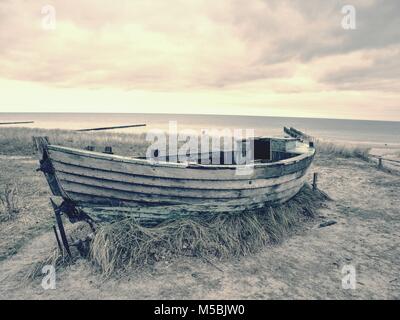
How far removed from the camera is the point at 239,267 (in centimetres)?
479

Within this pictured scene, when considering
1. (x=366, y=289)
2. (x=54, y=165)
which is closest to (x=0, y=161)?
(x=54, y=165)

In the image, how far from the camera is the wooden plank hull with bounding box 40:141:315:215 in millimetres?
4570

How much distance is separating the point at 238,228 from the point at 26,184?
7.84 meters

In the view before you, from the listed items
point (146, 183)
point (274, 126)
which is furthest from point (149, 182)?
point (274, 126)

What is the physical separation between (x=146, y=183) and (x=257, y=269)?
91.7 inches

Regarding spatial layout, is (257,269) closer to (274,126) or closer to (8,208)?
(8,208)

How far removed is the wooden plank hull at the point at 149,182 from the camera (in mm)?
4570

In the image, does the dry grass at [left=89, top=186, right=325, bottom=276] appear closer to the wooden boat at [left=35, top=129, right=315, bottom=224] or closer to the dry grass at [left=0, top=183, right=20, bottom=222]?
the wooden boat at [left=35, top=129, right=315, bottom=224]

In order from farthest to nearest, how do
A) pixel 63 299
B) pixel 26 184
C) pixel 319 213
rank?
pixel 26 184, pixel 319 213, pixel 63 299

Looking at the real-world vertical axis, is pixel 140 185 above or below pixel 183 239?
above

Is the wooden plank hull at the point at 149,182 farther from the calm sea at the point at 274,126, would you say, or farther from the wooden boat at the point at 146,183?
the calm sea at the point at 274,126

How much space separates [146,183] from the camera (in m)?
4.75

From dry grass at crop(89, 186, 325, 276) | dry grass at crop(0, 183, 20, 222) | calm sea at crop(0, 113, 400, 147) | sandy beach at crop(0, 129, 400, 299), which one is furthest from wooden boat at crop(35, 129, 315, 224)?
calm sea at crop(0, 113, 400, 147)

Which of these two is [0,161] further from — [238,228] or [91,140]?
[238,228]
